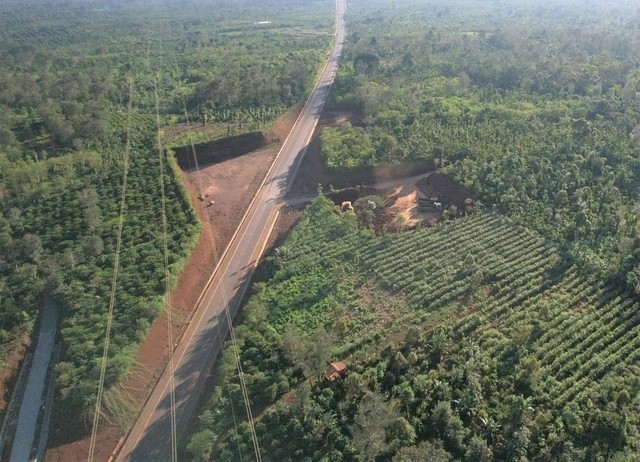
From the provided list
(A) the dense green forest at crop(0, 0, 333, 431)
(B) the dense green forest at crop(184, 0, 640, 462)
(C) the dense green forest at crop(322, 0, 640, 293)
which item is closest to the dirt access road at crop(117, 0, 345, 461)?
(B) the dense green forest at crop(184, 0, 640, 462)

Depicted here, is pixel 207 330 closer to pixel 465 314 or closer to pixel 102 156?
pixel 465 314

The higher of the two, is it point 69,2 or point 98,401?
point 69,2

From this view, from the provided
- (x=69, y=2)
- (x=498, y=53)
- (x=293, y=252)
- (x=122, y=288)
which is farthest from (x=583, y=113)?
(x=69, y=2)

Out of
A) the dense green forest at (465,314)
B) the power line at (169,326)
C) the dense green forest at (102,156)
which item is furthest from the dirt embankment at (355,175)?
the power line at (169,326)

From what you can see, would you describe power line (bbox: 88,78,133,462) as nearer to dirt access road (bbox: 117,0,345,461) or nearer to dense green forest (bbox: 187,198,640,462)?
dirt access road (bbox: 117,0,345,461)

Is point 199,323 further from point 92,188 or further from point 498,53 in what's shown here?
point 498,53
